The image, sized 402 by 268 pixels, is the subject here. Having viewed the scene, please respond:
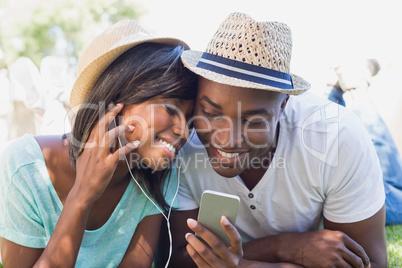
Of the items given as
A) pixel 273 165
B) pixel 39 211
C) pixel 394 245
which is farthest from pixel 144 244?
pixel 394 245

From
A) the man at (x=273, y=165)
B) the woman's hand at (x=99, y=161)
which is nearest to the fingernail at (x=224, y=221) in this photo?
the man at (x=273, y=165)

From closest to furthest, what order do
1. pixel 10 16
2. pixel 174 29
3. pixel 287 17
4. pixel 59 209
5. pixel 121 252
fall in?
pixel 59 209, pixel 121 252, pixel 287 17, pixel 10 16, pixel 174 29

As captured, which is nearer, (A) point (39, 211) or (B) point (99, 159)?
(B) point (99, 159)

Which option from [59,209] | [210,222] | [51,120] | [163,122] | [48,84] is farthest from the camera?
[48,84]

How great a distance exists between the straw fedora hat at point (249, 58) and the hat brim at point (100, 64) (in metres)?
0.24

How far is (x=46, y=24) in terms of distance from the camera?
51.8 ft

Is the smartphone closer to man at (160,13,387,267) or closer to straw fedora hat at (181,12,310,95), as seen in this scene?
man at (160,13,387,267)

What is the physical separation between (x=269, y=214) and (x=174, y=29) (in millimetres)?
15666

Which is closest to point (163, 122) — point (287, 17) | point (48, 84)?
point (48, 84)

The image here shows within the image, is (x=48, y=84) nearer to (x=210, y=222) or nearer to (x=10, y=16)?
(x=210, y=222)

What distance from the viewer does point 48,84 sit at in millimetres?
7371

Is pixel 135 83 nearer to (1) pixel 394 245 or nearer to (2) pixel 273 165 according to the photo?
(2) pixel 273 165

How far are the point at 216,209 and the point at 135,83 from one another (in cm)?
83

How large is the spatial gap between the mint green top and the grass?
0.79 metres
